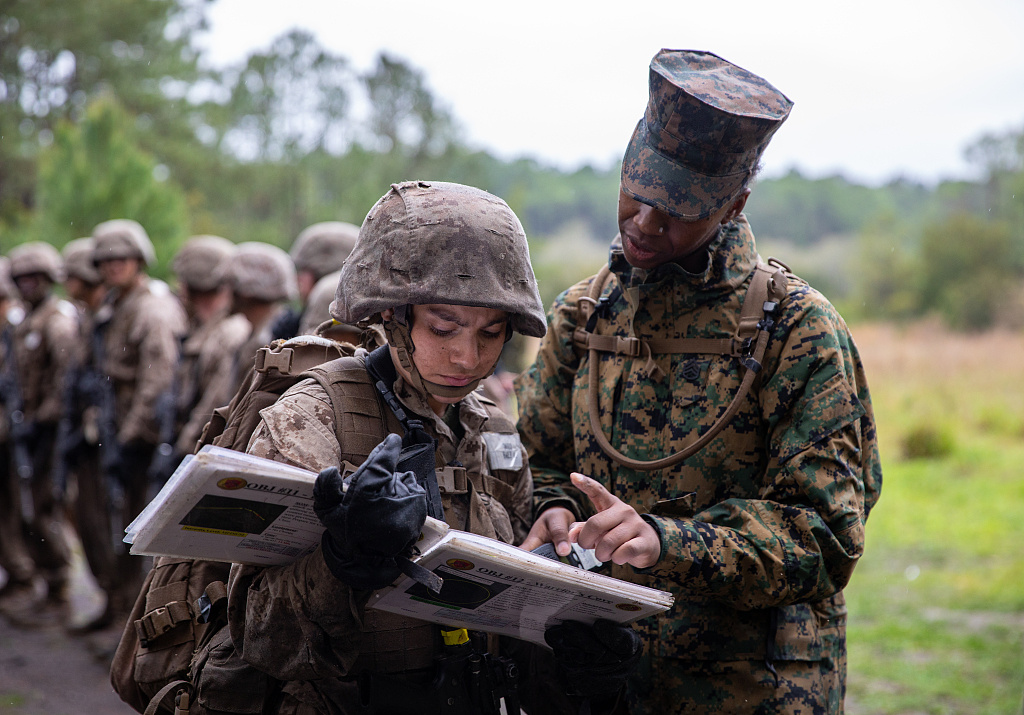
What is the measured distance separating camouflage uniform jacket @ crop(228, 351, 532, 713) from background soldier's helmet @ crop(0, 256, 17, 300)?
8.00m

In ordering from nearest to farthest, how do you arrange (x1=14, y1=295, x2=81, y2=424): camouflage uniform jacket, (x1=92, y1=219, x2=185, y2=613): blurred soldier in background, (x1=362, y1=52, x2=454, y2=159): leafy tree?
(x1=92, y1=219, x2=185, y2=613): blurred soldier in background < (x1=14, y1=295, x2=81, y2=424): camouflage uniform jacket < (x1=362, y1=52, x2=454, y2=159): leafy tree

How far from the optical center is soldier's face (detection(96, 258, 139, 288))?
21.7 ft

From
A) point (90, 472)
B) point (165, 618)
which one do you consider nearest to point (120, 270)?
point (90, 472)

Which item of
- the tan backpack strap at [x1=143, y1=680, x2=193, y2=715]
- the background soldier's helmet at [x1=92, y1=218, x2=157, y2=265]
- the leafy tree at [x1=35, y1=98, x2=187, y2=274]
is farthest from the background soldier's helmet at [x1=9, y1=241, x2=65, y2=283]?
the tan backpack strap at [x1=143, y1=680, x2=193, y2=715]

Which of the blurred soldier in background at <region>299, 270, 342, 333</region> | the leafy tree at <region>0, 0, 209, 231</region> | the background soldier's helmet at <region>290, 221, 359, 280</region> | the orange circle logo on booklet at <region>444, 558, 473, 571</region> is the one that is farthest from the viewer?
the leafy tree at <region>0, 0, 209, 231</region>

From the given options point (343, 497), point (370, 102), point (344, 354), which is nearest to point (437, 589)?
point (343, 497)

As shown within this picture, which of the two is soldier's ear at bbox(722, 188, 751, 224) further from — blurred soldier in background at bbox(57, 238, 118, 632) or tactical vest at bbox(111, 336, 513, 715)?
blurred soldier in background at bbox(57, 238, 118, 632)

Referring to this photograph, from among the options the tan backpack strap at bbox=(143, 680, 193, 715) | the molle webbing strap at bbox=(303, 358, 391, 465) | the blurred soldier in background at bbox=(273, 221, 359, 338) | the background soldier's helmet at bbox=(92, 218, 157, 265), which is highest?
the molle webbing strap at bbox=(303, 358, 391, 465)

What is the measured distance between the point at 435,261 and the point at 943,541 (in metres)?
8.82

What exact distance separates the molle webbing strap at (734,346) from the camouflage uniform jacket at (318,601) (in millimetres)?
421

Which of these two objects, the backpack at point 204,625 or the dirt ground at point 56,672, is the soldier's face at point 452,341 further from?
the dirt ground at point 56,672

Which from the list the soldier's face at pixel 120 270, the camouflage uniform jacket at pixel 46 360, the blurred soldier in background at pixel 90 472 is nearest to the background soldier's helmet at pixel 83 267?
the blurred soldier in background at pixel 90 472

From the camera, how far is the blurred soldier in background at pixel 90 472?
6.76m

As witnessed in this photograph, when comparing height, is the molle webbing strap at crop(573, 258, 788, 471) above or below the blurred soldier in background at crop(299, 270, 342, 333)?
above
